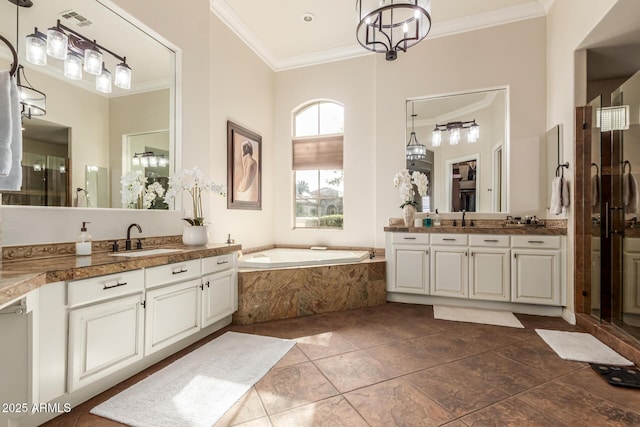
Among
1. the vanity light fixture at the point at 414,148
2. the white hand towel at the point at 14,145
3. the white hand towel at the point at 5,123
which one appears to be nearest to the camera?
the white hand towel at the point at 5,123

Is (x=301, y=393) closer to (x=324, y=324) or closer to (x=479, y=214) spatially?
(x=324, y=324)

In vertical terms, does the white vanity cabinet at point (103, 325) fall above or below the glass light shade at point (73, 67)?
below

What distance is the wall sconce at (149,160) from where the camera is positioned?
107 inches

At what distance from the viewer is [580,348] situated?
2553 millimetres

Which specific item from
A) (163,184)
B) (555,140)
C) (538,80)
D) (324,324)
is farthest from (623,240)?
(163,184)

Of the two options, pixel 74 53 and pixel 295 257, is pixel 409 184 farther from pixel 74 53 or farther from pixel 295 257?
pixel 74 53

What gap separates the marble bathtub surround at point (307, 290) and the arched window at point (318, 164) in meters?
1.19

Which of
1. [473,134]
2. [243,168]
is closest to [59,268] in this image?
[243,168]

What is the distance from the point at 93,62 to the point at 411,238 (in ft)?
11.5

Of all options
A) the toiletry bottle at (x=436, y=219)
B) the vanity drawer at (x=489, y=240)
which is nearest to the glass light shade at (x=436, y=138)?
the toiletry bottle at (x=436, y=219)

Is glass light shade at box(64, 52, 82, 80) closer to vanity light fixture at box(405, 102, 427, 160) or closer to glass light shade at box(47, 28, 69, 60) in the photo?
glass light shade at box(47, 28, 69, 60)

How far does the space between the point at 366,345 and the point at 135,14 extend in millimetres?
3392

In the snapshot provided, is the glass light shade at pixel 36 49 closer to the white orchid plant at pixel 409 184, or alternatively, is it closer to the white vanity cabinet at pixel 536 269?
the white orchid plant at pixel 409 184

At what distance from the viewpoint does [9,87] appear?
1.42m
